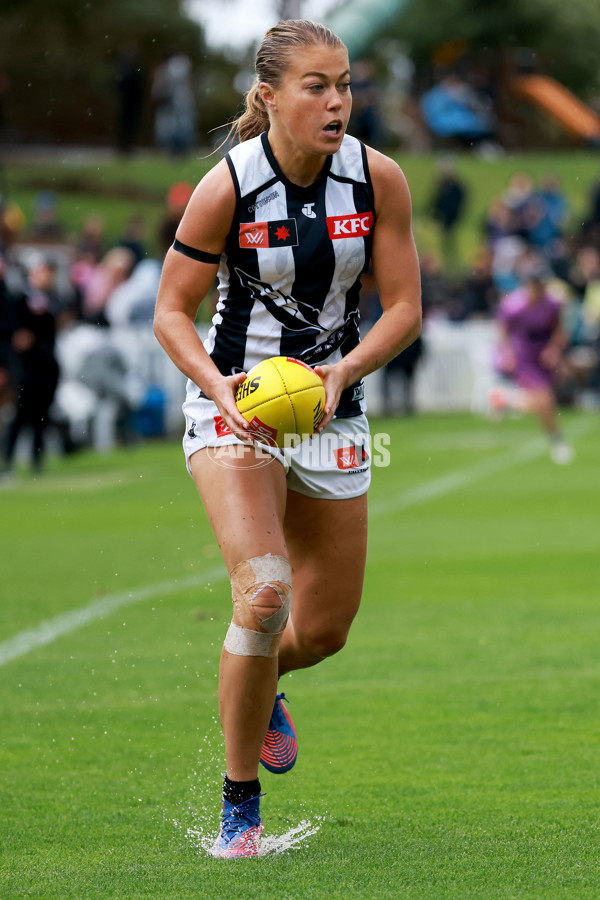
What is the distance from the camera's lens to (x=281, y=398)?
4.33 metres

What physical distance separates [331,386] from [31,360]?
12.6m

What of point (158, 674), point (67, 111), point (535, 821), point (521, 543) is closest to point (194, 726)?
point (158, 674)

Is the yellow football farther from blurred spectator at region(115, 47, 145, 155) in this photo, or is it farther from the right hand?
blurred spectator at region(115, 47, 145, 155)

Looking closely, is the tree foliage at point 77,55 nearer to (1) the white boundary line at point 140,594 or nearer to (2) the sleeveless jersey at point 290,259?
(1) the white boundary line at point 140,594

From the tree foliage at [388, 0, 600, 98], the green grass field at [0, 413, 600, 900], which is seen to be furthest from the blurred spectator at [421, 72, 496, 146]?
the green grass field at [0, 413, 600, 900]

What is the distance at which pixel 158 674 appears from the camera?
278 inches

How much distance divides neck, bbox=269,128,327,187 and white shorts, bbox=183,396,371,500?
0.77 m

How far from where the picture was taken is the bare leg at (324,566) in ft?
16.2

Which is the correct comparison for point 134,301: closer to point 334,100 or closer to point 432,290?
point 432,290

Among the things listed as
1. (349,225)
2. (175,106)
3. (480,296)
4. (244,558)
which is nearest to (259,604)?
(244,558)

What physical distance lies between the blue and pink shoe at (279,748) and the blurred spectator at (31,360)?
11.7 metres

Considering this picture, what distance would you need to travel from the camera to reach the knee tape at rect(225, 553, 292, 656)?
14.3 feet

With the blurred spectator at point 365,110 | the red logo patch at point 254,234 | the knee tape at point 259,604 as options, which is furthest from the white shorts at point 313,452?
the blurred spectator at point 365,110

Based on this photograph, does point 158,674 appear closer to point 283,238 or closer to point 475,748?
point 475,748
